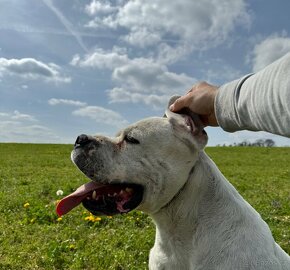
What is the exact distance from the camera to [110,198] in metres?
3.89

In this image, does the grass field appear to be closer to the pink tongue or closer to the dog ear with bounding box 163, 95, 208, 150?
the pink tongue

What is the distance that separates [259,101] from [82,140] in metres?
1.73

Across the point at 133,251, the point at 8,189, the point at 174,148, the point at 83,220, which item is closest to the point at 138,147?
the point at 174,148

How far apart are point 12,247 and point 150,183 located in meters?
3.86

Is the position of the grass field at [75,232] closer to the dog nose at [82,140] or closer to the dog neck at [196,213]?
the dog neck at [196,213]

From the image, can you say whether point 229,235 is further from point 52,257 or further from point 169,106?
point 52,257

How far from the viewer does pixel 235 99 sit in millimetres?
2883

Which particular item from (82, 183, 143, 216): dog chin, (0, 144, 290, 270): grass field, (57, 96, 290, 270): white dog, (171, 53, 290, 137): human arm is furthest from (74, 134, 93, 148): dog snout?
(0, 144, 290, 270): grass field

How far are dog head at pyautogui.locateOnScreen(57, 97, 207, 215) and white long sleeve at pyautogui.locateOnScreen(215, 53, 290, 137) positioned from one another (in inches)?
27.8

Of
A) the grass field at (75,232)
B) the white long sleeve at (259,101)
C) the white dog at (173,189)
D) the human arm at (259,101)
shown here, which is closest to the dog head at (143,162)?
the white dog at (173,189)

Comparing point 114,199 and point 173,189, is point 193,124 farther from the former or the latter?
point 114,199

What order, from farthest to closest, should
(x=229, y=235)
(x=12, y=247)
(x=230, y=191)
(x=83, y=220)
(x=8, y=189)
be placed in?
(x=8, y=189) → (x=83, y=220) → (x=12, y=247) → (x=230, y=191) → (x=229, y=235)

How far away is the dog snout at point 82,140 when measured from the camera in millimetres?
3822

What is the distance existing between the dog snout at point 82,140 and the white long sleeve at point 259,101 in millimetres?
1227
